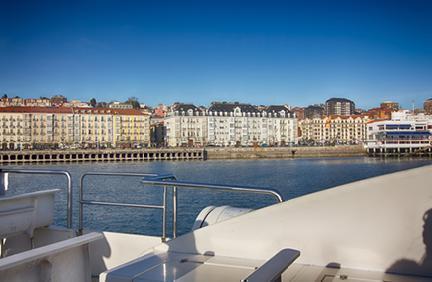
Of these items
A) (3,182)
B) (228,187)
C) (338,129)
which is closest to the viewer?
(228,187)

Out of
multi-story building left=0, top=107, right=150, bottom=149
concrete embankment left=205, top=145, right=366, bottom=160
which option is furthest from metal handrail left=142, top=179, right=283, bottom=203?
multi-story building left=0, top=107, right=150, bottom=149

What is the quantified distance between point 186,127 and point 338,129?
5112cm

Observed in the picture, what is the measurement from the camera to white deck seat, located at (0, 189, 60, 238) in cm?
355

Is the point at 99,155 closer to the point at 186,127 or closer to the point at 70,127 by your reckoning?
the point at 70,127

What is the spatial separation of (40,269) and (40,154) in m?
77.9

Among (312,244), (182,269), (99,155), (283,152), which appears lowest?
(99,155)

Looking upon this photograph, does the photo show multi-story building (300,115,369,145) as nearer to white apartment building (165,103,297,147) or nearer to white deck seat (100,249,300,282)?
white apartment building (165,103,297,147)

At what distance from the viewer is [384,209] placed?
2402 mm

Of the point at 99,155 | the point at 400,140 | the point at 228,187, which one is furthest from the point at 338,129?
the point at 228,187

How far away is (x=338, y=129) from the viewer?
132m

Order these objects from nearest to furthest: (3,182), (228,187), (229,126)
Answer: (228,187), (3,182), (229,126)

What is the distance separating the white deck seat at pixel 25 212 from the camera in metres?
3.55

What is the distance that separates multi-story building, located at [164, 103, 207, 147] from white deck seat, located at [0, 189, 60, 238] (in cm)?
10422

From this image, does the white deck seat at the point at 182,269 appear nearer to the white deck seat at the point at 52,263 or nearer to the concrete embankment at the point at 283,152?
the white deck seat at the point at 52,263
